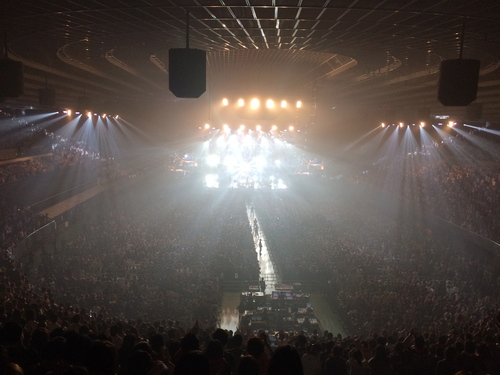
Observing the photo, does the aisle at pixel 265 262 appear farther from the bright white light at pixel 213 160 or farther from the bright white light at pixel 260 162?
the bright white light at pixel 260 162

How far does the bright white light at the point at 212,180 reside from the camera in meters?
32.5

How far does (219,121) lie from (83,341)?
17999 millimetres

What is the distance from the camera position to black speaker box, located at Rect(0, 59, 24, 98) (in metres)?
6.44

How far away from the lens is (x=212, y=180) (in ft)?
113

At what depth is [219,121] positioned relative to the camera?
20.8 meters

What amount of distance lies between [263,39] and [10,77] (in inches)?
163

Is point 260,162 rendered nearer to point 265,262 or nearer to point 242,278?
point 265,262

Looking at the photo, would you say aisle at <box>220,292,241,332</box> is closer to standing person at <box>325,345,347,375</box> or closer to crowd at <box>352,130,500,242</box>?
standing person at <box>325,345,347,375</box>

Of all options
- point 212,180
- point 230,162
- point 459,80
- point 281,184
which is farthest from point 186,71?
point 230,162

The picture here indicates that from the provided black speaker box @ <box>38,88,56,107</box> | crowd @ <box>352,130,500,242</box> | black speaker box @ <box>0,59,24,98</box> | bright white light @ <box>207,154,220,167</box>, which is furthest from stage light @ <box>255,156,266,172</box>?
black speaker box @ <box>0,59,24,98</box>

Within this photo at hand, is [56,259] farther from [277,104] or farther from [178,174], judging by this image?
[178,174]

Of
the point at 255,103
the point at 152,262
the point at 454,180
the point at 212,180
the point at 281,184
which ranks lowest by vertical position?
the point at 152,262

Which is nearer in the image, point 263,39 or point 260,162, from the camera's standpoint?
point 263,39

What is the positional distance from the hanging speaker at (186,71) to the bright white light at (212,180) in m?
26.4
